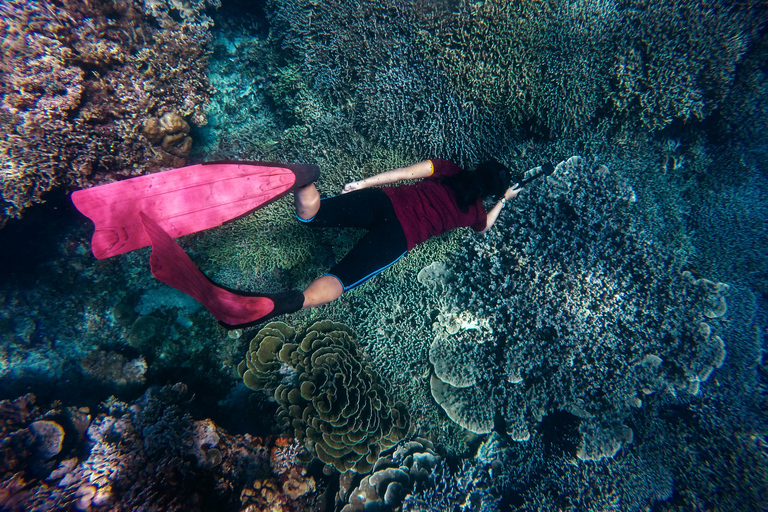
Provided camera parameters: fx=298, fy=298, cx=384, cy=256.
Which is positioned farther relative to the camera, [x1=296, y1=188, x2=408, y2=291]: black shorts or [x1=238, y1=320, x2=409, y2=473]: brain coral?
[x1=238, y1=320, x2=409, y2=473]: brain coral

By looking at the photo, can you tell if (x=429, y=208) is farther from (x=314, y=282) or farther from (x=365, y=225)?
(x=314, y=282)

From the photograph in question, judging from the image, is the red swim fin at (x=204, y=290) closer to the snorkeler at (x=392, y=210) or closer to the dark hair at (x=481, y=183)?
the snorkeler at (x=392, y=210)

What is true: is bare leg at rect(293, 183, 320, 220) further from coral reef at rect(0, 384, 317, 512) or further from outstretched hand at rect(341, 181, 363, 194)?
coral reef at rect(0, 384, 317, 512)

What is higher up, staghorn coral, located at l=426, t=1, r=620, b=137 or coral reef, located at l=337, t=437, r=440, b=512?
staghorn coral, located at l=426, t=1, r=620, b=137

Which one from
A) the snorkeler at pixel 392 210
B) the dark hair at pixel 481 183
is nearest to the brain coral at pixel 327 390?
the snorkeler at pixel 392 210

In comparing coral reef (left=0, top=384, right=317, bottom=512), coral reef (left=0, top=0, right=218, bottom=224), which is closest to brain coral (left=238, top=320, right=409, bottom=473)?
coral reef (left=0, top=384, right=317, bottom=512)

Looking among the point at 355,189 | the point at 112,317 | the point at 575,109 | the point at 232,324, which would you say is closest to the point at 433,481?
the point at 232,324

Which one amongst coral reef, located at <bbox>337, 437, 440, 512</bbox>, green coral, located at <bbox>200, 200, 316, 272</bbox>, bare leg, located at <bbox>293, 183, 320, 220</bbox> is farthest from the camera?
green coral, located at <bbox>200, 200, 316, 272</bbox>

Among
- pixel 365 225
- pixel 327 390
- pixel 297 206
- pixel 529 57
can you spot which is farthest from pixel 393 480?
pixel 529 57

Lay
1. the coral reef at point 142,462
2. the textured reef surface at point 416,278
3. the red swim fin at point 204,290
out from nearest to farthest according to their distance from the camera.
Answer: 1. the red swim fin at point 204,290
2. the coral reef at point 142,462
3. the textured reef surface at point 416,278

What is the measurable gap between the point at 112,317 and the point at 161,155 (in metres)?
2.13

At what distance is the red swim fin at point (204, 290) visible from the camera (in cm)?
224

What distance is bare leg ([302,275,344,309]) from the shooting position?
2.62m

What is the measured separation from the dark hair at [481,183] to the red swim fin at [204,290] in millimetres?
2086
